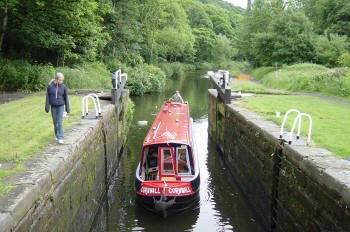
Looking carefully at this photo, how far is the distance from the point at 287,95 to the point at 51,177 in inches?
628

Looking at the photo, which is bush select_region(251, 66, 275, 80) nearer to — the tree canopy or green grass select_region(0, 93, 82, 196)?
the tree canopy

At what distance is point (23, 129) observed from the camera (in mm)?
10992

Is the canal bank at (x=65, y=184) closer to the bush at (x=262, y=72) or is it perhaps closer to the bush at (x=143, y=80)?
the bush at (x=143, y=80)

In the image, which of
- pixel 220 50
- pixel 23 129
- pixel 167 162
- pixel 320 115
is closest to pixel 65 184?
pixel 23 129

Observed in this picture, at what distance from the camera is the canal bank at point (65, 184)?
228 inches

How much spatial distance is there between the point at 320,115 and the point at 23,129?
9.67 meters

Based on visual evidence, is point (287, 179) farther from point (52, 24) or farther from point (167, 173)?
point (52, 24)

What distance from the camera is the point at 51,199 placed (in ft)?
22.8

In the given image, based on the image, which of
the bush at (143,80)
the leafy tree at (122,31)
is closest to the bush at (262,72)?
the bush at (143,80)

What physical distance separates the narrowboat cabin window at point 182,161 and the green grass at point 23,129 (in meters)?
3.35

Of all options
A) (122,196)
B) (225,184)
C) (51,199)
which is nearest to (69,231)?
(51,199)

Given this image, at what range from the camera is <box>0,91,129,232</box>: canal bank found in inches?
228

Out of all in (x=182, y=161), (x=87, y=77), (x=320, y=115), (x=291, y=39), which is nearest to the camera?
(x=182, y=161)

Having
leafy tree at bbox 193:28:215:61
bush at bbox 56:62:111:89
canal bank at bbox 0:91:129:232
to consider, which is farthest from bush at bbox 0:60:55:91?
leafy tree at bbox 193:28:215:61
